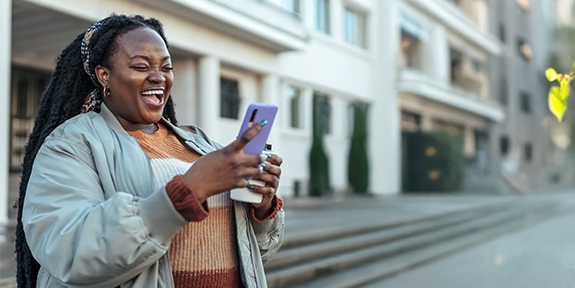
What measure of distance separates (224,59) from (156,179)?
1152 centimetres

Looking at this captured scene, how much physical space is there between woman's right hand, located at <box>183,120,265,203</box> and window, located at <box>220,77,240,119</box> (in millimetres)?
12609

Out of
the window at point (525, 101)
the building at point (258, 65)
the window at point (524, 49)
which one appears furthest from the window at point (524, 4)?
the building at point (258, 65)

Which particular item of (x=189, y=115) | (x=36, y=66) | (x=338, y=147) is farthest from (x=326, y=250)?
(x=338, y=147)

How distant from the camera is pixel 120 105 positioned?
5.47 feet

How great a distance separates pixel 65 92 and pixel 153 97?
0.26m

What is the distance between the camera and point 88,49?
1.67 meters

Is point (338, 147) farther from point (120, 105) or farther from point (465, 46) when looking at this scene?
point (120, 105)

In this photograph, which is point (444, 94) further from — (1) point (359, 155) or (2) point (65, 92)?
(2) point (65, 92)

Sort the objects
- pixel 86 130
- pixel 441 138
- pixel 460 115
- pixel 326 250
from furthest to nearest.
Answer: pixel 460 115
pixel 441 138
pixel 326 250
pixel 86 130

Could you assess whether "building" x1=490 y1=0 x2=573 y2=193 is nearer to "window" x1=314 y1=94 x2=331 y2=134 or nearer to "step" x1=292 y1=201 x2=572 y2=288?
"window" x1=314 y1=94 x2=331 y2=134

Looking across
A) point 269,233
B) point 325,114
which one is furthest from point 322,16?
point 269,233

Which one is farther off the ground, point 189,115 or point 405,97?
point 405,97

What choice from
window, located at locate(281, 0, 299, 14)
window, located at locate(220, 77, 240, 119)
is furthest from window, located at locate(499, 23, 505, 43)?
window, located at locate(220, 77, 240, 119)

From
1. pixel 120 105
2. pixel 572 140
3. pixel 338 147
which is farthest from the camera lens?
pixel 572 140
